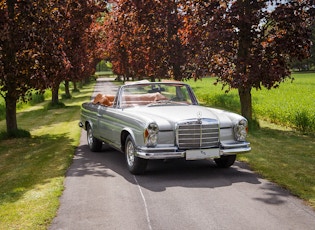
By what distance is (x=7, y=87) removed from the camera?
1146cm

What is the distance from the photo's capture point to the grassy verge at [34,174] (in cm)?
544

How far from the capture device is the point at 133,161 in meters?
7.52

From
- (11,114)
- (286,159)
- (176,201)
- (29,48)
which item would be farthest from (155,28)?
(176,201)

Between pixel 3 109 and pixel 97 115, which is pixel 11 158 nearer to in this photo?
pixel 97 115

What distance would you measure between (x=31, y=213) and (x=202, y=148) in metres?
3.22

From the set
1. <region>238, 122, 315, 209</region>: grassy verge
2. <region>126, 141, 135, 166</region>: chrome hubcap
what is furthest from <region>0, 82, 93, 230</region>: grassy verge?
<region>238, 122, 315, 209</region>: grassy verge

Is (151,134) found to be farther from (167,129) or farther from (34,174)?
(34,174)

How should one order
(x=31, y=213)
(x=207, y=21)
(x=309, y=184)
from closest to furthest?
(x=31, y=213) < (x=309, y=184) < (x=207, y=21)

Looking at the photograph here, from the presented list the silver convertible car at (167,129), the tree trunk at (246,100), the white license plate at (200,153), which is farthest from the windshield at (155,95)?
the tree trunk at (246,100)

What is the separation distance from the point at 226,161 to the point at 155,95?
89.6 inches

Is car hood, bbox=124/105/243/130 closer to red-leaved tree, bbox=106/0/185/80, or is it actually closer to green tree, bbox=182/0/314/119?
green tree, bbox=182/0/314/119

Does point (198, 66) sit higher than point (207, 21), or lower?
lower

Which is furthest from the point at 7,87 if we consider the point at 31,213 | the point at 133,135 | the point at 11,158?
the point at 31,213

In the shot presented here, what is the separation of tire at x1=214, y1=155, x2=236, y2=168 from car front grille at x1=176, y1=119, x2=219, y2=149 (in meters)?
0.75
